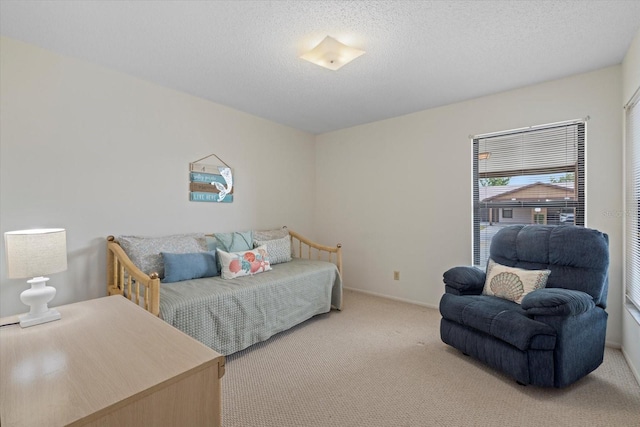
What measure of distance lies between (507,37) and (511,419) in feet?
7.76

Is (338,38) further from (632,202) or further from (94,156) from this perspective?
(632,202)

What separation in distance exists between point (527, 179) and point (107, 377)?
341 centimetres

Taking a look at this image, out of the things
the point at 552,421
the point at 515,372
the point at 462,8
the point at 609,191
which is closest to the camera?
the point at 552,421

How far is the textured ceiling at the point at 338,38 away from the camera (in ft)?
5.68

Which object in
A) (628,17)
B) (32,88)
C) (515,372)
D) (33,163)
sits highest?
(628,17)

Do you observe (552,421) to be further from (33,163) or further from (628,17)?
(33,163)

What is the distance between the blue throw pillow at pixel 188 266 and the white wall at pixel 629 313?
320 cm

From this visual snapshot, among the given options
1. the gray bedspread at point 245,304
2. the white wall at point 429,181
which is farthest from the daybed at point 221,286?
the white wall at point 429,181

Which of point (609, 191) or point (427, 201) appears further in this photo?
point (427, 201)

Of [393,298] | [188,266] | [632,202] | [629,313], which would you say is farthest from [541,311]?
[188,266]

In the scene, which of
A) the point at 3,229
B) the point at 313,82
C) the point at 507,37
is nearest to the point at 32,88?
the point at 3,229

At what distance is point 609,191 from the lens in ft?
7.95

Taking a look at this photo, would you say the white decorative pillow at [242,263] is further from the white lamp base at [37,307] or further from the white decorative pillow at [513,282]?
the white decorative pillow at [513,282]

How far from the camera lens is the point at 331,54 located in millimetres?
2076
